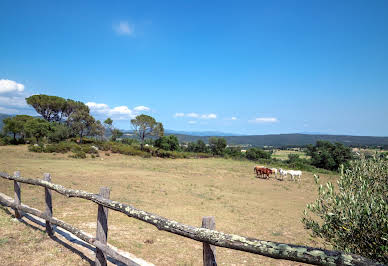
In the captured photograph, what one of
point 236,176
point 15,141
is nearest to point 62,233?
point 236,176

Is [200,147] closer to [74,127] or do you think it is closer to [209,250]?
[74,127]

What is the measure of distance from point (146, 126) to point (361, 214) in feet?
146

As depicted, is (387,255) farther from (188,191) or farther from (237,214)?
(188,191)

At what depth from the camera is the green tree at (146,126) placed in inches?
1786

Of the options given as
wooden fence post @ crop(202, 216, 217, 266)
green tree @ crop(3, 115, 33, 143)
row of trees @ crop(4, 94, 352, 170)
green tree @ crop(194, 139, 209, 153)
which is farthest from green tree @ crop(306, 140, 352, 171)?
green tree @ crop(3, 115, 33, 143)

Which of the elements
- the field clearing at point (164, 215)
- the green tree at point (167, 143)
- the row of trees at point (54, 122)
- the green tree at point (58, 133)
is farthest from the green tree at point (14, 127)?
the field clearing at point (164, 215)

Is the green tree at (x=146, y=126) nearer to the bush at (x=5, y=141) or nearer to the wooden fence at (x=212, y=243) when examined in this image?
the bush at (x=5, y=141)

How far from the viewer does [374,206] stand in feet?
11.0

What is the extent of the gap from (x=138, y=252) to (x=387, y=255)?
529 cm

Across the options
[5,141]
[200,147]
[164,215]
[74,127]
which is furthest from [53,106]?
[164,215]

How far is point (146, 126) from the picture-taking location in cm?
4581

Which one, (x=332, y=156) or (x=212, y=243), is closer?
(x=212, y=243)

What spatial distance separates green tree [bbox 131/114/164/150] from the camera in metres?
45.4

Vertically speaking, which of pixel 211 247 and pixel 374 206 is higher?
pixel 374 206
